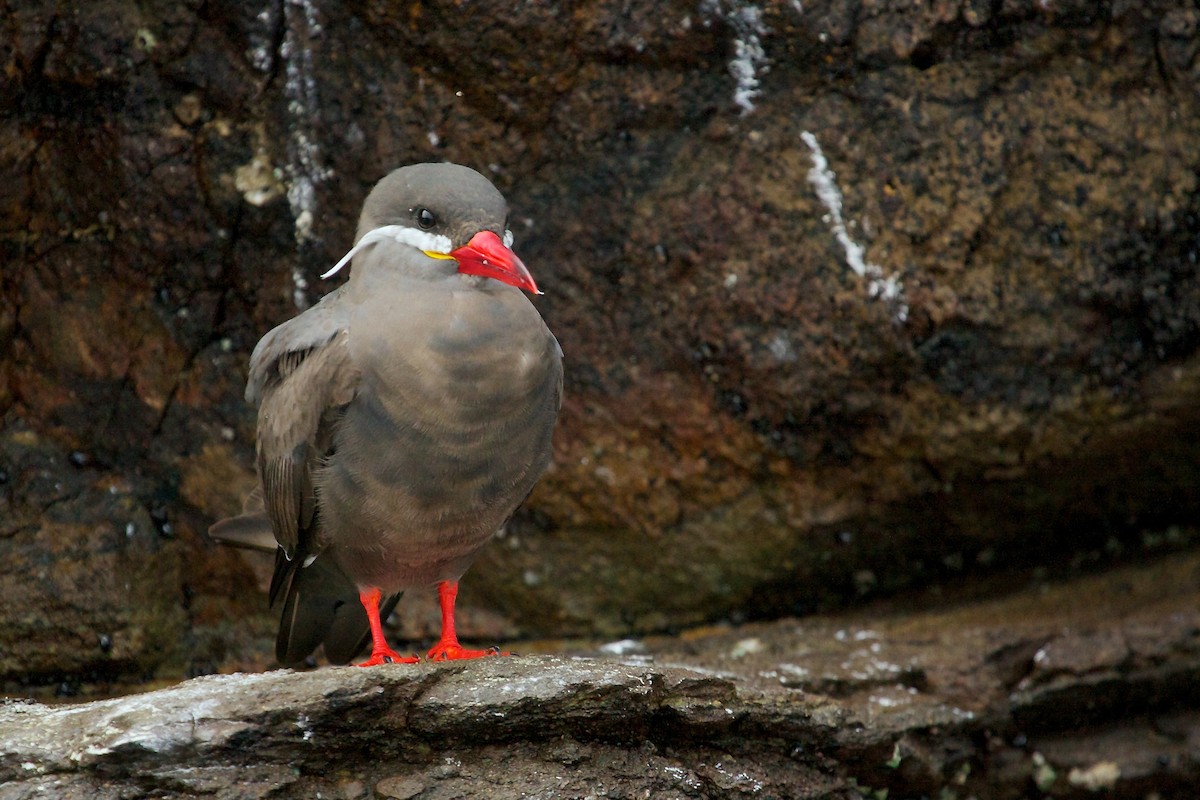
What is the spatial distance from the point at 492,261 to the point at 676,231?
1914mm

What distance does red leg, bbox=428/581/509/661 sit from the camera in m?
4.85

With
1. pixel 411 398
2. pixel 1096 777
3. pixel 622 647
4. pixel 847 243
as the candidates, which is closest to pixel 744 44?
pixel 847 243

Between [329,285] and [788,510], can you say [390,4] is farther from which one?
[788,510]

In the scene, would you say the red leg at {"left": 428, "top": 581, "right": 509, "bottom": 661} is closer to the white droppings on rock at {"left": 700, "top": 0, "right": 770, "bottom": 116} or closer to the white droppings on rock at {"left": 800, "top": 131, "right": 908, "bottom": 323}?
the white droppings on rock at {"left": 800, "top": 131, "right": 908, "bottom": 323}

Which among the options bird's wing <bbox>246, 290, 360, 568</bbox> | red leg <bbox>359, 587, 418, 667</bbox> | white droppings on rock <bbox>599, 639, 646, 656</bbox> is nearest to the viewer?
bird's wing <bbox>246, 290, 360, 568</bbox>

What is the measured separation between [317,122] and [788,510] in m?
2.86

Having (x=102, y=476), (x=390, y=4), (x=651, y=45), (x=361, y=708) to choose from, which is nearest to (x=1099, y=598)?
(x=651, y=45)

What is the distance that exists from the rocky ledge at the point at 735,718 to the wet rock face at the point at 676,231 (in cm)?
69

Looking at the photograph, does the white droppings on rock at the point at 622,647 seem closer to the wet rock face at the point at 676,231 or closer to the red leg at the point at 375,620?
the wet rock face at the point at 676,231

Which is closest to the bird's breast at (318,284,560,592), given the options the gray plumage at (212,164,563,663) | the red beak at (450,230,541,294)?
the gray plumage at (212,164,563,663)

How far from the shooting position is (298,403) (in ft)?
15.0

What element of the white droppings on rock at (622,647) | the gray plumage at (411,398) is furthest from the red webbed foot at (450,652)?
the white droppings on rock at (622,647)

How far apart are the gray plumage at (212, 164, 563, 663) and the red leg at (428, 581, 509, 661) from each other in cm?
34

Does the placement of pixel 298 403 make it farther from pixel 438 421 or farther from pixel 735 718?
pixel 735 718
